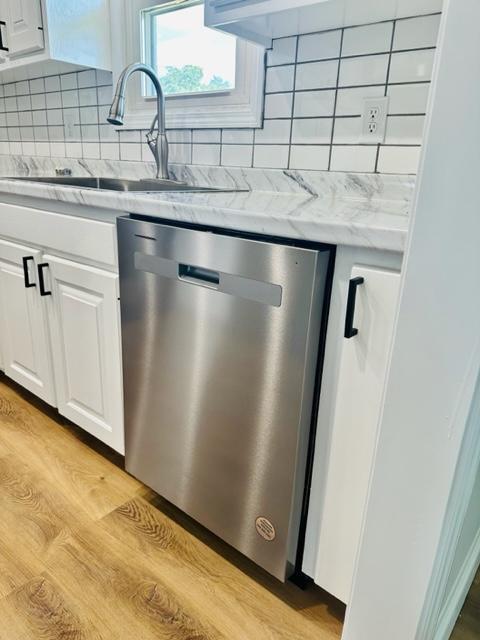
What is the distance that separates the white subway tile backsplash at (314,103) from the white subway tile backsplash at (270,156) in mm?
109

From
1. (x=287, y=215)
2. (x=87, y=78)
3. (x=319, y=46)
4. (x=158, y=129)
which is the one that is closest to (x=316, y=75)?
(x=319, y=46)

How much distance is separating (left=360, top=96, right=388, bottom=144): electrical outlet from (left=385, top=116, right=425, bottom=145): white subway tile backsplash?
0.02m

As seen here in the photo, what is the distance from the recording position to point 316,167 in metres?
1.31

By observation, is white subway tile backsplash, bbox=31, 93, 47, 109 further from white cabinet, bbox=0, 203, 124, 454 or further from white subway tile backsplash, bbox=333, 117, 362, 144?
white subway tile backsplash, bbox=333, 117, 362, 144

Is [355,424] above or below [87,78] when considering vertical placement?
below

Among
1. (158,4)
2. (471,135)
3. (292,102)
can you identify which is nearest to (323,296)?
(471,135)

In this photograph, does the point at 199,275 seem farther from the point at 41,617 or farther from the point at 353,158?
the point at 41,617

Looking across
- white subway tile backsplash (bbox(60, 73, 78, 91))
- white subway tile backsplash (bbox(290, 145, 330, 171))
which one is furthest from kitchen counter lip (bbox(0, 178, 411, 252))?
white subway tile backsplash (bbox(60, 73, 78, 91))

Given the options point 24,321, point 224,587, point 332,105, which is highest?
point 332,105

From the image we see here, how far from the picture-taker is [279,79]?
1.33 metres

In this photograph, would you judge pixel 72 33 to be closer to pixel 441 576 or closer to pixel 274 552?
pixel 274 552

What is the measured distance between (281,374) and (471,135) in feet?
1.61

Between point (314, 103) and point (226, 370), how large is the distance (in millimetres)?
865

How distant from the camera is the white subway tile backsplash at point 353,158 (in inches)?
47.3
